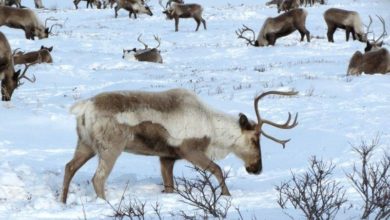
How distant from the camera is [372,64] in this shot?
15750mm

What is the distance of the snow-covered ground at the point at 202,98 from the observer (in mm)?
7186

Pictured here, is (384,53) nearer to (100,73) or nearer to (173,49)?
(100,73)

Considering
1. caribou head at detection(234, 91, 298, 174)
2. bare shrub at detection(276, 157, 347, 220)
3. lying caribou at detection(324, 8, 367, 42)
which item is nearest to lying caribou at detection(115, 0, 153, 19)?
lying caribou at detection(324, 8, 367, 42)

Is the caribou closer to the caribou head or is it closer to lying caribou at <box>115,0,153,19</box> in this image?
the caribou head

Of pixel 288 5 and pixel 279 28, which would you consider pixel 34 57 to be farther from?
pixel 288 5

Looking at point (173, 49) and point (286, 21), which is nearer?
point (173, 49)

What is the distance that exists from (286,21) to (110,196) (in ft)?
63.8

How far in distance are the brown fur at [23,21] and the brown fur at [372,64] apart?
13.7 metres

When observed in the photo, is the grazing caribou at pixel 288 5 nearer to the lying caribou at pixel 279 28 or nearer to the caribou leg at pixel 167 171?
the lying caribou at pixel 279 28

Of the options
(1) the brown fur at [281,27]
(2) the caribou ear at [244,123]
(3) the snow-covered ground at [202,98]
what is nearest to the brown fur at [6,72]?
(3) the snow-covered ground at [202,98]

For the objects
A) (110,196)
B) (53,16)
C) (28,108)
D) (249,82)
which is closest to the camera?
(110,196)

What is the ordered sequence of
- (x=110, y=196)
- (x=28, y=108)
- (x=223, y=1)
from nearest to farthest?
(x=110, y=196), (x=28, y=108), (x=223, y=1)

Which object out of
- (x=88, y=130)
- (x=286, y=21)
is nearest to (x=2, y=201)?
(x=88, y=130)

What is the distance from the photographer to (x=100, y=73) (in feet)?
57.1
